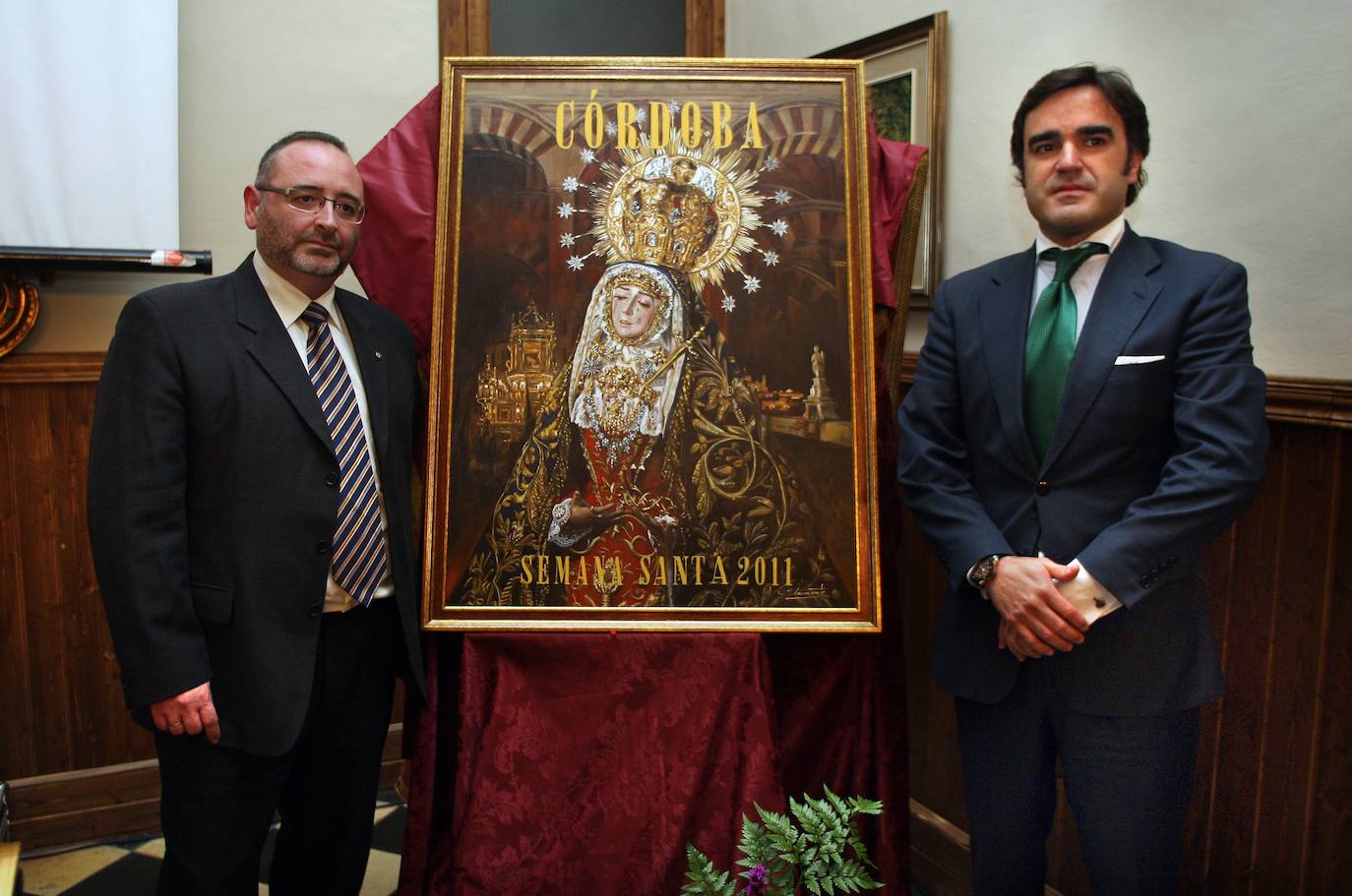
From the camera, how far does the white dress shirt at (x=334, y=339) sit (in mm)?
1699

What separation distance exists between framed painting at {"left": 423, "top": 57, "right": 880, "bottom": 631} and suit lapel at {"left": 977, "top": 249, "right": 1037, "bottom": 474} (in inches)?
10.4

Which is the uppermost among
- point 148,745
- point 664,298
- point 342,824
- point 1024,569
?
point 664,298

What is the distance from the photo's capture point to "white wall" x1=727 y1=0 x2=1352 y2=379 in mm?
1621

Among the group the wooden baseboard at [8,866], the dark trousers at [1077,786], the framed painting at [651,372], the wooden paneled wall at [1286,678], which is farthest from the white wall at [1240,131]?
the wooden baseboard at [8,866]

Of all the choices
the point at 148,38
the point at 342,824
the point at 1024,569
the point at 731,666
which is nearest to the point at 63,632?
the point at 342,824

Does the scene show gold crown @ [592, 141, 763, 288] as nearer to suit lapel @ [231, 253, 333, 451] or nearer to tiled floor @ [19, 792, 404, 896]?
suit lapel @ [231, 253, 333, 451]

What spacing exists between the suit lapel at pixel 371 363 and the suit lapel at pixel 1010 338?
1.02 metres

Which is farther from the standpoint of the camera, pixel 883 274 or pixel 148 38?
pixel 148 38

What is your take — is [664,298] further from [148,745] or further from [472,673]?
[148,745]

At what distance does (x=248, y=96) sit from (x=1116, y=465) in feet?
7.70

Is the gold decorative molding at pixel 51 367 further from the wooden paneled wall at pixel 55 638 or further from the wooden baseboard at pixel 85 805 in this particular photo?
the wooden baseboard at pixel 85 805

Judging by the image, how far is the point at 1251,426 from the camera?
4.74 feet

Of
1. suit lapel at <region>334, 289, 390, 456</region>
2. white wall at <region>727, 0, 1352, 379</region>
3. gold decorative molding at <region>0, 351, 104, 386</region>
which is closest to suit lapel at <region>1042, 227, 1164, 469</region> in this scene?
white wall at <region>727, 0, 1352, 379</region>

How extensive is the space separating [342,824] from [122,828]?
4.08 feet
